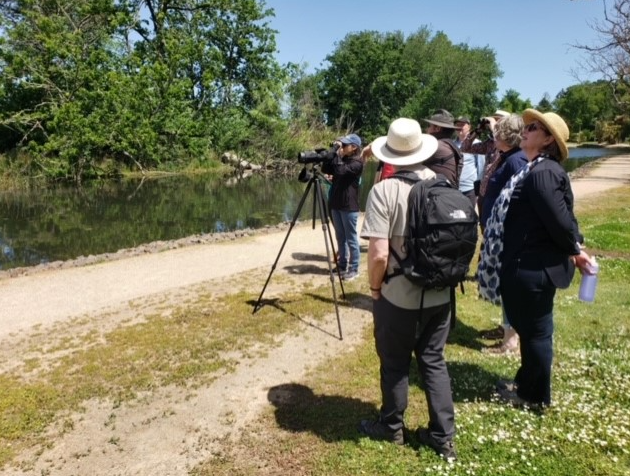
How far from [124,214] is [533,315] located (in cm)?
1476

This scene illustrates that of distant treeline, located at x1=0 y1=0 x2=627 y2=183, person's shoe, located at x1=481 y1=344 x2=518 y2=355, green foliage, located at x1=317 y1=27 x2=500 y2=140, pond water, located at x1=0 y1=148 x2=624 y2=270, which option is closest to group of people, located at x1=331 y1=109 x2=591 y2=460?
person's shoe, located at x1=481 y1=344 x2=518 y2=355

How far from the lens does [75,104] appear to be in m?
22.8

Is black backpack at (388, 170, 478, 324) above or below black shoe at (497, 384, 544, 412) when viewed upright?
above

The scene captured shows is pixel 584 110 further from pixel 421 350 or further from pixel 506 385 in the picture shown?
pixel 421 350

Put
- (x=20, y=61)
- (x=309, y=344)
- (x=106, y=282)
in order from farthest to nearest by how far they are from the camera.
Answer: (x=20, y=61) < (x=106, y=282) < (x=309, y=344)

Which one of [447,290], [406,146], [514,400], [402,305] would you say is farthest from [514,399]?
[406,146]

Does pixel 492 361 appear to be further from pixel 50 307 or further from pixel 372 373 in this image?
pixel 50 307

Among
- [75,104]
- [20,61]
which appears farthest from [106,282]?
[20,61]

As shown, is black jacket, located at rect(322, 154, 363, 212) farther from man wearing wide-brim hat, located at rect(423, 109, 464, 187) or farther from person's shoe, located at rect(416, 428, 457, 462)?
person's shoe, located at rect(416, 428, 457, 462)

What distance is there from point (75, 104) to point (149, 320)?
2108cm

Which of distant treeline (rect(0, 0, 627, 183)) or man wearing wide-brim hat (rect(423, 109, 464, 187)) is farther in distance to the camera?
distant treeline (rect(0, 0, 627, 183))

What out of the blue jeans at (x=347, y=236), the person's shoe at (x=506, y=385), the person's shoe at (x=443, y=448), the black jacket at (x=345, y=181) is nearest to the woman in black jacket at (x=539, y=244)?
the person's shoe at (x=506, y=385)

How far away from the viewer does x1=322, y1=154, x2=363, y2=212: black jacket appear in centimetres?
657

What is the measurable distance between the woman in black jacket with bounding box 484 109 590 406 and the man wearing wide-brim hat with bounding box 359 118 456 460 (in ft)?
2.00
